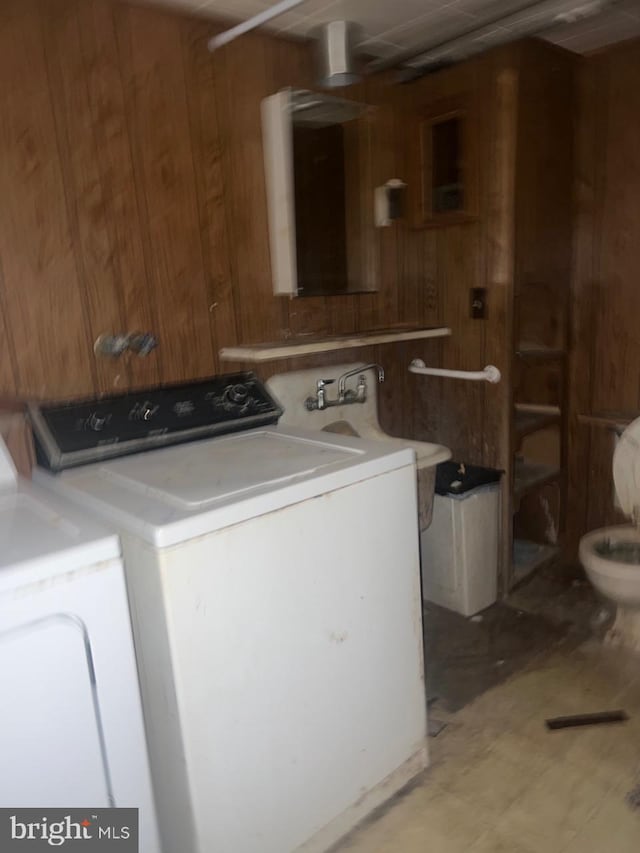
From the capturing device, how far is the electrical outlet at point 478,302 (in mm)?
2447

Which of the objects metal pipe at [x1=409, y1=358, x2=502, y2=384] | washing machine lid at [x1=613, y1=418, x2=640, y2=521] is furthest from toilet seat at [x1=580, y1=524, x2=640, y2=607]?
metal pipe at [x1=409, y1=358, x2=502, y2=384]

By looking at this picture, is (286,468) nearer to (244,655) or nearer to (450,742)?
(244,655)

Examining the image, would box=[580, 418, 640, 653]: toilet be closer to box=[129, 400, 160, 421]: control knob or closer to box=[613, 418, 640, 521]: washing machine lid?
box=[613, 418, 640, 521]: washing machine lid

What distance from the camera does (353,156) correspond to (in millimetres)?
2367

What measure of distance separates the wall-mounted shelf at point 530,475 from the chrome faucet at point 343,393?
75 centimetres

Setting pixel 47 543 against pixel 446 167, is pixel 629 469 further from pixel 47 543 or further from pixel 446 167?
pixel 47 543

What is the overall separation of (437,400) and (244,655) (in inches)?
66.7

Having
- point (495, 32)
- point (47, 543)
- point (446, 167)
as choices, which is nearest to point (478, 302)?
point (446, 167)

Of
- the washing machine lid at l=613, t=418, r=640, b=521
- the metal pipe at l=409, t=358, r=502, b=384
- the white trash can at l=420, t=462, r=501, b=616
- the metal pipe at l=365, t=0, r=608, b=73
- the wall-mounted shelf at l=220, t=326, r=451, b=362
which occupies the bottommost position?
the white trash can at l=420, t=462, r=501, b=616

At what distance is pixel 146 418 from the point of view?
1.74 metres

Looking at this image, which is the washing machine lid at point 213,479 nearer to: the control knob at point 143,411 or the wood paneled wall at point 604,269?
the control knob at point 143,411

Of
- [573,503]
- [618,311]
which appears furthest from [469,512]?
[618,311]

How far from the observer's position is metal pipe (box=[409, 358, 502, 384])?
244 cm

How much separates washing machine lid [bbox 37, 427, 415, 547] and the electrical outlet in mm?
1055
